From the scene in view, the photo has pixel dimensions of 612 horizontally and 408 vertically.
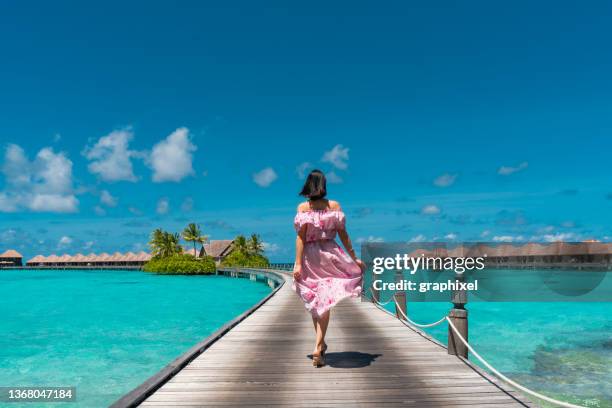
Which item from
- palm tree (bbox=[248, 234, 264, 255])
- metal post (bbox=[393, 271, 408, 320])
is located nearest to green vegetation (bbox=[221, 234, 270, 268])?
palm tree (bbox=[248, 234, 264, 255])

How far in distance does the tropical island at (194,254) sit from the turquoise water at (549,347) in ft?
131

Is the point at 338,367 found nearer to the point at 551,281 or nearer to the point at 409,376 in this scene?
the point at 409,376

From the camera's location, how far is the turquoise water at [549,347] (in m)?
12.8

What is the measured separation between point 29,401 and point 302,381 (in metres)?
11.7

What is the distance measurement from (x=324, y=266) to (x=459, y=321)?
6.52 ft

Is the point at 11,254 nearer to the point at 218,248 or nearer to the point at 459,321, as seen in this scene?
the point at 218,248

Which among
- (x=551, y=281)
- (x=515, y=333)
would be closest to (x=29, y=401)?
(x=515, y=333)

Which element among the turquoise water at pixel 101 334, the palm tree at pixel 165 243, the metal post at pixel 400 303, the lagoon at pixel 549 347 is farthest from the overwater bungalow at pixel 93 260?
the metal post at pixel 400 303

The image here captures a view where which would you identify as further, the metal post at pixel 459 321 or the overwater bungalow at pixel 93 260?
the overwater bungalow at pixel 93 260

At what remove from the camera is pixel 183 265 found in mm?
77375

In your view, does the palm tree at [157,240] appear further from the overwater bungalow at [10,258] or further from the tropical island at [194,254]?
the overwater bungalow at [10,258]

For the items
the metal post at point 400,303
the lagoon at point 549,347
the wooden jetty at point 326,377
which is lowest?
the lagoon at point 549,347

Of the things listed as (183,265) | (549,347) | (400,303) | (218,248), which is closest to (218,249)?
(218,248)

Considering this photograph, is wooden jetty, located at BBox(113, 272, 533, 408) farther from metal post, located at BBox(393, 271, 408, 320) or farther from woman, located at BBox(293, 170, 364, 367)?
metal post, located at BBox(393, 271, 408, 320)
